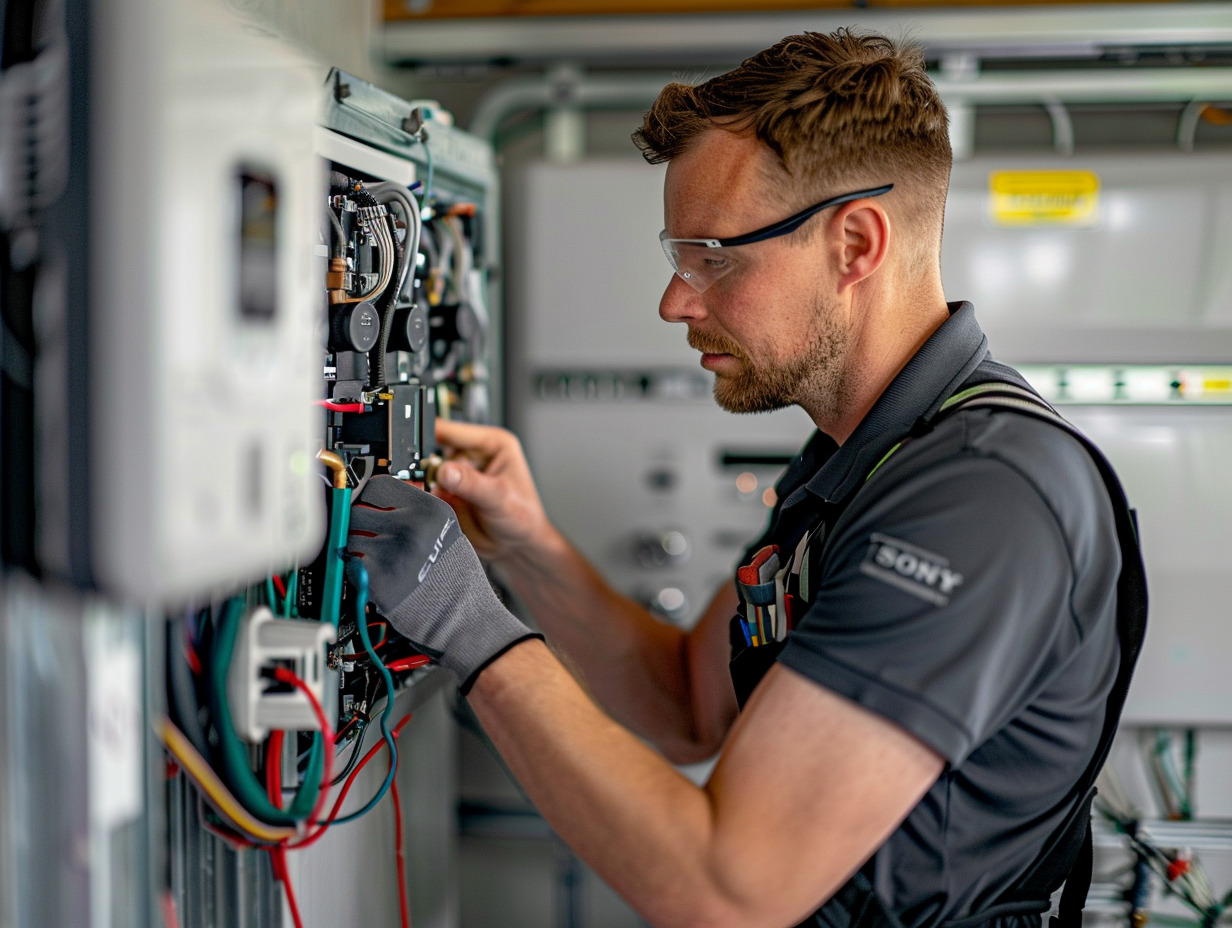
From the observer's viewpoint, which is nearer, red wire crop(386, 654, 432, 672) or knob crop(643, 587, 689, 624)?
red wire crop(386, 654, 432, 672)

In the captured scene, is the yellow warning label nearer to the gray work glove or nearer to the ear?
the ear

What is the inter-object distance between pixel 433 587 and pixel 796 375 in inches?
19.7

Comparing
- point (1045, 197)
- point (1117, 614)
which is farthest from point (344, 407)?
point (1045, 197)

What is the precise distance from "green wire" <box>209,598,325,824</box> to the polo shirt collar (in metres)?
0.66

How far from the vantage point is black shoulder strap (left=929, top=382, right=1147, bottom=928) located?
1.08 meters

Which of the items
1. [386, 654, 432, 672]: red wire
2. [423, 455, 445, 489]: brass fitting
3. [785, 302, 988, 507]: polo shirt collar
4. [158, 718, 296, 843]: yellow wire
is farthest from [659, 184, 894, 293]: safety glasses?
[158, 718, 296, 843]: yellow wire

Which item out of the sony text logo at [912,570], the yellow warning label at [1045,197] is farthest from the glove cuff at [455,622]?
the yellow warning label at [1045,197]

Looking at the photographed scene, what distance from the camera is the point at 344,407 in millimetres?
1207

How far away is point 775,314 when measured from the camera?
125 centimetres

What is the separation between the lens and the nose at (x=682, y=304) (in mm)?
1324

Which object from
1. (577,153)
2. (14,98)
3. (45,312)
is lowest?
(45,312)

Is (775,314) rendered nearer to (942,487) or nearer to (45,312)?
(942,487)

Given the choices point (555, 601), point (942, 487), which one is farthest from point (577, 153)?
point (942, 487)

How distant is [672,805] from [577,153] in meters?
1.68
